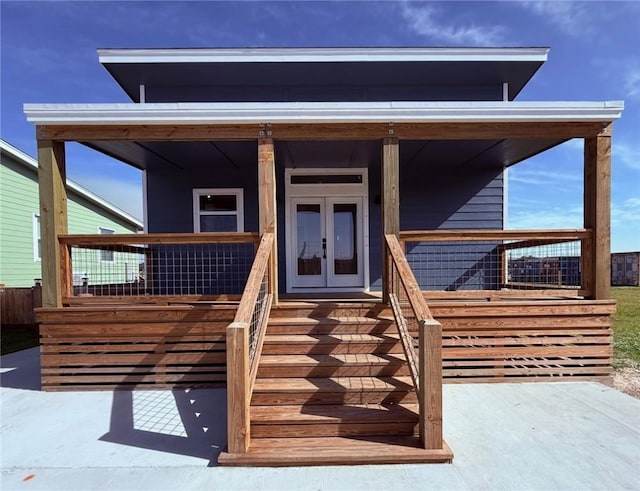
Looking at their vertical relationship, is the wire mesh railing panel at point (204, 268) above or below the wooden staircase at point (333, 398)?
above

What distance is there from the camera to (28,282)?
32.9 ft

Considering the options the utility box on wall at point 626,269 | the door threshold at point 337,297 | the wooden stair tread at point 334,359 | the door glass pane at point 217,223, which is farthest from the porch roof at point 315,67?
the utility box on wall at point 626,269

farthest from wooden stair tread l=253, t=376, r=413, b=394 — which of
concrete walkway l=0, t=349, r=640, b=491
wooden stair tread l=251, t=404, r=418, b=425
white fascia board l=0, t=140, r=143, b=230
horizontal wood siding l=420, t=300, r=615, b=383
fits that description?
white fascia board l=0, t=140, r=143, b=230

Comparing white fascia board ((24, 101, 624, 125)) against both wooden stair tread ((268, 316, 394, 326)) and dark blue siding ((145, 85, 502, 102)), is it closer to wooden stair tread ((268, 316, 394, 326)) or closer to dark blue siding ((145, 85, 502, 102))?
wooden stair tread ((268, 316, 394, 326))

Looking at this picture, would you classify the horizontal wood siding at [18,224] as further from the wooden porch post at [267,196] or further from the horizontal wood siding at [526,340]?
the horizontal wood siding at [526,340]

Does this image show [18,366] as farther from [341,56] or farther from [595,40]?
[595,40]

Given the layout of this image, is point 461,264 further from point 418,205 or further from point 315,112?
point 315,112

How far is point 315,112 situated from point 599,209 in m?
3.58

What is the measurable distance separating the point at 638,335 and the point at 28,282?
1485 cm

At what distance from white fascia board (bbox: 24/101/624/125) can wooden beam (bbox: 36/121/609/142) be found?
0.09m

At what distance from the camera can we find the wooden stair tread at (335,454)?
255 cm

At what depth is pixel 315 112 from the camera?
4.05 m

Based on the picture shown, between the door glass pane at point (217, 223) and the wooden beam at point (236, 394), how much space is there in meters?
4.26

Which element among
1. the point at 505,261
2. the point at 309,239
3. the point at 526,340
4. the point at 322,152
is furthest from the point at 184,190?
the point at 505,261
